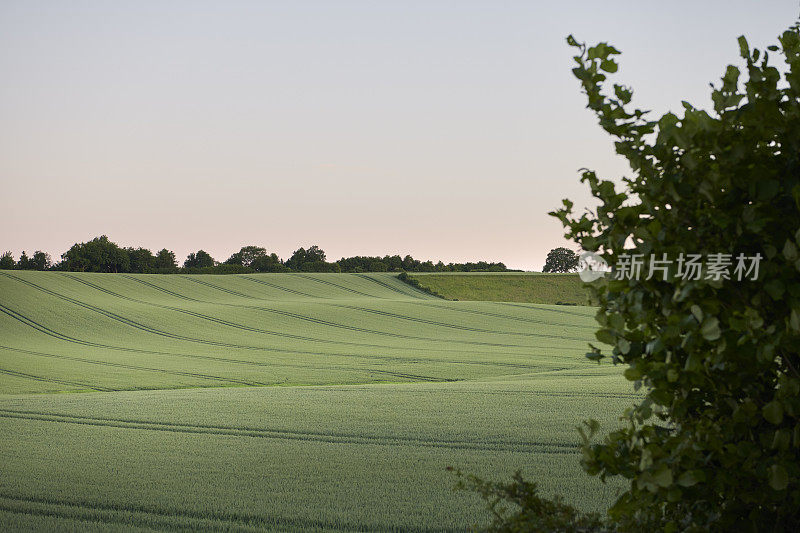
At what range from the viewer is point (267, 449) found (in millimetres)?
7801

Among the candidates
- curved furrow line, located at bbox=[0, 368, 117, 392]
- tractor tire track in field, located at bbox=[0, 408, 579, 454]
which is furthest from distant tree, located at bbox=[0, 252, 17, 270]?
tractor tire track in field, located at bbox=[0, 408, 579, 454]

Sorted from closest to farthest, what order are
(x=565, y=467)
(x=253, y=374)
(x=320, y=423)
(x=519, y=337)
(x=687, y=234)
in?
(x=687, y=234) < (x=565, y=467) < (x=320, y=423) < (x=253, y=374) < (x=519, y=337)

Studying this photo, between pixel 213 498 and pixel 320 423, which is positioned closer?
pixel 213 498

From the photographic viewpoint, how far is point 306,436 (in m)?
8.70

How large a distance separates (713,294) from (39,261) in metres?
61.5

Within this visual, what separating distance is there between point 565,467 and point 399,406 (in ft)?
15.1

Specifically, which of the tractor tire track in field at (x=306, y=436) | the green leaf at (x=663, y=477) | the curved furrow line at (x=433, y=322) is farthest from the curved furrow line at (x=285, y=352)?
the green leaf at (x=663, y=477)

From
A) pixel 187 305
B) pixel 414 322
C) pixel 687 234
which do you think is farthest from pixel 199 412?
pixel 187 305

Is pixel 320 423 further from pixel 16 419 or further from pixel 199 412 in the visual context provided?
pixel 16 419

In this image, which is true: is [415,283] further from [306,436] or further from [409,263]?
[306,436]

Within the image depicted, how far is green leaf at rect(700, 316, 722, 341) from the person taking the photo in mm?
1992

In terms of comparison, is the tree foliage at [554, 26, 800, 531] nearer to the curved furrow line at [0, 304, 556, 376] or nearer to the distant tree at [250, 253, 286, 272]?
the curved furrow line at [0, 304, 556, 376]

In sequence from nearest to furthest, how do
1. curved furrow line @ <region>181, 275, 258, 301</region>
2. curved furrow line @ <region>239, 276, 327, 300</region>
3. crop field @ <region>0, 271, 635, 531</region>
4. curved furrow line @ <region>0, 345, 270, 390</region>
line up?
crop field @ <region>0, 271, 635, 531</region> < curved furrow line @ <region>0, 345, 270, 390</region> < curved furrow line @ <region>181, 275, 258, 301</region> < curved furrow line @ <region>239, 276, 327, 300</region>

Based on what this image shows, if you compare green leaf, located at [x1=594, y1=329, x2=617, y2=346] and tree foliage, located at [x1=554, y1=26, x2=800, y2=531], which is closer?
tree foliage, located at [x1=554, y1=26, x2=800, y2=531]
